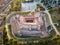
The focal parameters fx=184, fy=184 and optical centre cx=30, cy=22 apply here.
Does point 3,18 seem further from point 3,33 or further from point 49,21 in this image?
point 49,21

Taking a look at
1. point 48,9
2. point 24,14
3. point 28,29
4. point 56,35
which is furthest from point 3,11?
point 56,35

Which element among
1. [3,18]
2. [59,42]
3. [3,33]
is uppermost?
[3,18]

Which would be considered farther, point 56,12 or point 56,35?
point 56,12

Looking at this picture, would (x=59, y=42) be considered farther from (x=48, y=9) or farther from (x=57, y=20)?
(x=48, y=9)

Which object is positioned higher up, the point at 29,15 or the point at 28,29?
the point at 29,15

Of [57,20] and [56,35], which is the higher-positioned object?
[57,20]

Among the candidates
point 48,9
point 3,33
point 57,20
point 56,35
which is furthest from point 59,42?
point 3,33

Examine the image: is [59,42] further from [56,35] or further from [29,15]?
[29,15]

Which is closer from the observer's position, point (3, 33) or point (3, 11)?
point (3, 33)
